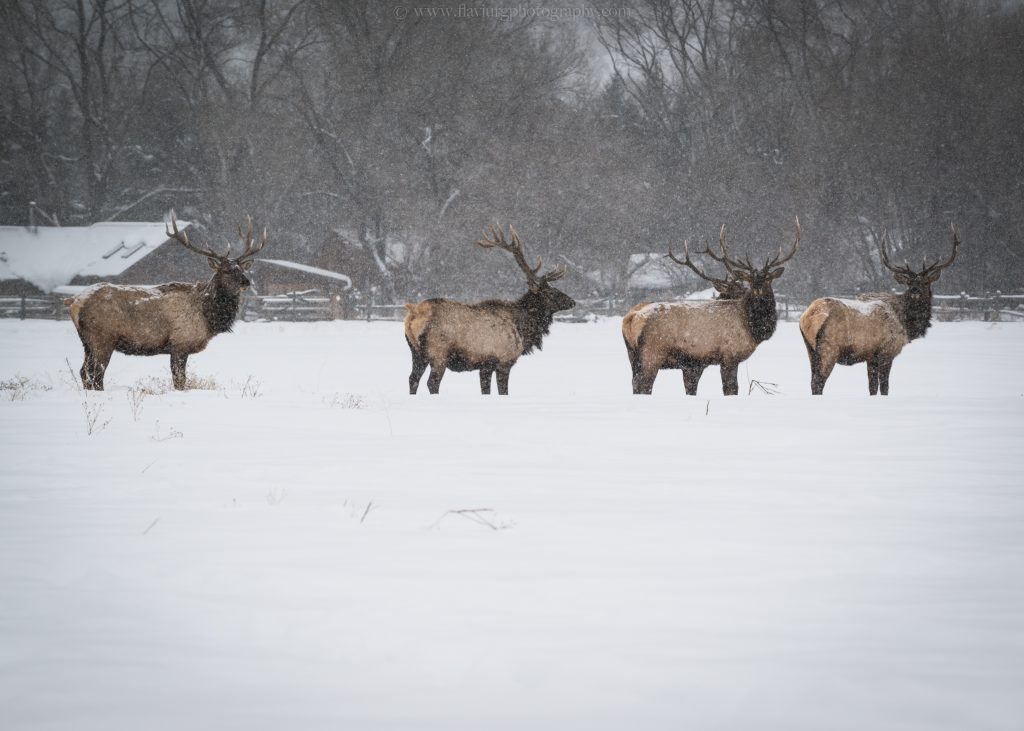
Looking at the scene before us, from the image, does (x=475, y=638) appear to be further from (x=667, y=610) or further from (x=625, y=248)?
(x=625, y=248)

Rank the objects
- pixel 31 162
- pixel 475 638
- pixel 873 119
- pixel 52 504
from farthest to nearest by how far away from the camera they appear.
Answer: pixel 31 162 < pixel 873 119 < pixel 52 504 < pixel 475 638

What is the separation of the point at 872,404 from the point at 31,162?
46.3 meters

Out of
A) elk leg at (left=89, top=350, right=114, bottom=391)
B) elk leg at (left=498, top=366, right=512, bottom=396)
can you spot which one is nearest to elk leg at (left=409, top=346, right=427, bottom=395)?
elk leg at (left=498, top=366, right=512, bottom=396)

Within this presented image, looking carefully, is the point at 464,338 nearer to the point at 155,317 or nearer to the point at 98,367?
the point at 155,317

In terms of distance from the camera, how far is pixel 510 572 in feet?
12.8

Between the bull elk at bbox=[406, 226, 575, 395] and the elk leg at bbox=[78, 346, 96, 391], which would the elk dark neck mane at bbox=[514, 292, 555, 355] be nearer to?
the bull elk at bbox=[406, 226, 575, 395]

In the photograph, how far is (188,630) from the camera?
10.8 ft

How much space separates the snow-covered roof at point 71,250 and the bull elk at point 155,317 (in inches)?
1157

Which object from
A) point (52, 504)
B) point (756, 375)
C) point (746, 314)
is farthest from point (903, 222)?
point (52, 504)

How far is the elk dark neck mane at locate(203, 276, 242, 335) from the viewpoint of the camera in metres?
10.8

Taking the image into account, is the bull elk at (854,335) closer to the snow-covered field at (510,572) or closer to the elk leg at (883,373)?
the elk leg at (883,373)

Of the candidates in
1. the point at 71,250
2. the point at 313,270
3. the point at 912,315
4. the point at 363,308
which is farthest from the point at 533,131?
the point at 912,315

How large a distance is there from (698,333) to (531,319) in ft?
5.67

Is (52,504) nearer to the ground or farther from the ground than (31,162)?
nearer to the ground
